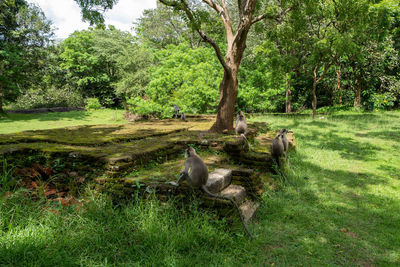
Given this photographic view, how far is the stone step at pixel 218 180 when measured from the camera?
335cm

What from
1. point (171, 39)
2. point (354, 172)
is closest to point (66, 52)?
point (171, 39)

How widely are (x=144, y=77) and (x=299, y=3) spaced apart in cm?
1014

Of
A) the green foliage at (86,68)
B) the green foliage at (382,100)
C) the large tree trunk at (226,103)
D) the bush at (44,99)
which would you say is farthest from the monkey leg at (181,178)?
the green foliage at (86,68)

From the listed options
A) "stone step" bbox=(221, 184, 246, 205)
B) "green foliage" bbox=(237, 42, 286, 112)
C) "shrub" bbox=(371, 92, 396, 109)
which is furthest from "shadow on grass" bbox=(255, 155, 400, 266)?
"shrub" bbox=(371, 92, 396, 109)

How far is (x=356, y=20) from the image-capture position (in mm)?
10680

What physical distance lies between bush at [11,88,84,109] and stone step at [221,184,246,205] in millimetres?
21728

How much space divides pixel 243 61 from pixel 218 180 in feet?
51.9

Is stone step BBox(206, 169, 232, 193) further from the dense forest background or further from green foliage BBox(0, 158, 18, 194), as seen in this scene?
the dense forest background

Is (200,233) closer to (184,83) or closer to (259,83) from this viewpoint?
(184,83)

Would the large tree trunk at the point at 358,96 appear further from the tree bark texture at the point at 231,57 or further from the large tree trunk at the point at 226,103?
the large tree trunk at the point at 226,103

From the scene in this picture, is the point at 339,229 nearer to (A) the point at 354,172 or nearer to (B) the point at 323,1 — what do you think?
(A) the point at 354,172

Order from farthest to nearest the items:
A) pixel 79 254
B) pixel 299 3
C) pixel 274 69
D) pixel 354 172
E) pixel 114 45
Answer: pixel 114 45
pixel 274 69
pixel 299 3
pixel 354 172
pixel 79 254

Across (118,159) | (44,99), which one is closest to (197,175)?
(118,159)

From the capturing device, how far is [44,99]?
21156 millimetres
